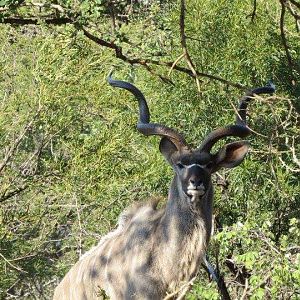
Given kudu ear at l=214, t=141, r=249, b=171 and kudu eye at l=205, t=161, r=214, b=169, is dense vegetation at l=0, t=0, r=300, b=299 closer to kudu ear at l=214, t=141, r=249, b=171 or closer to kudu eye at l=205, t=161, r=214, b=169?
kudu ear at l=214, t=141, r=249, b=171

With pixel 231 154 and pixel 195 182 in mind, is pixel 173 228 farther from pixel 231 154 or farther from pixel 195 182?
pixel 231 154

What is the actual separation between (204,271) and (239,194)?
81cm

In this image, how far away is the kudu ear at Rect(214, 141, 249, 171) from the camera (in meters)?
6.46

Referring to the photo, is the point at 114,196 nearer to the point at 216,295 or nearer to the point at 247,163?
the point at 247,163

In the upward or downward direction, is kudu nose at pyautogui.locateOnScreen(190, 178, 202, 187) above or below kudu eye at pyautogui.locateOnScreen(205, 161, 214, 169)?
below

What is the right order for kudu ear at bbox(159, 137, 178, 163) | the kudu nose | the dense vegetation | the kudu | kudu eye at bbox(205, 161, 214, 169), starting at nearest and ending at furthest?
the kudu nose, the kudu, kudu eye at bbox(205, 161, 214, 169), kudu ear at bbox(159, 137, 178, 163), the dense vegetation

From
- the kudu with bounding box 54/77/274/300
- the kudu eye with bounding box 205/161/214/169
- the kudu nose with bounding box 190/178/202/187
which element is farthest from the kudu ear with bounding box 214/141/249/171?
the kudu nose with bounding box 190/178/202/187

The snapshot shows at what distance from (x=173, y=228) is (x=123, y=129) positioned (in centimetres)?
337

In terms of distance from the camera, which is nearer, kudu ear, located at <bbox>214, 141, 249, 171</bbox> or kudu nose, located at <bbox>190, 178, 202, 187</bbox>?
kudu nose, located at <bbox>190, 178, 202, 187</bbox>

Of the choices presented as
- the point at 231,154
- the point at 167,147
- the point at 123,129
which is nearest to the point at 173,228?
the point at 167,147

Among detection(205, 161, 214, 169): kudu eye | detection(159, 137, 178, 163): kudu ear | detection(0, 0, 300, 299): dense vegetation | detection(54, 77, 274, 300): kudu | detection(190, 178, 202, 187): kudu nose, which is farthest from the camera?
detection(0, 0, 300, 299): dense vegetation

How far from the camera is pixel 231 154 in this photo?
6.57 meters

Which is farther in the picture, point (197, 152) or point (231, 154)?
point (231, 154)

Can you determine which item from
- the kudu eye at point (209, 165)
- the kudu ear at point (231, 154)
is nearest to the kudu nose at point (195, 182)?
the kudu eye at point (209, 165)
